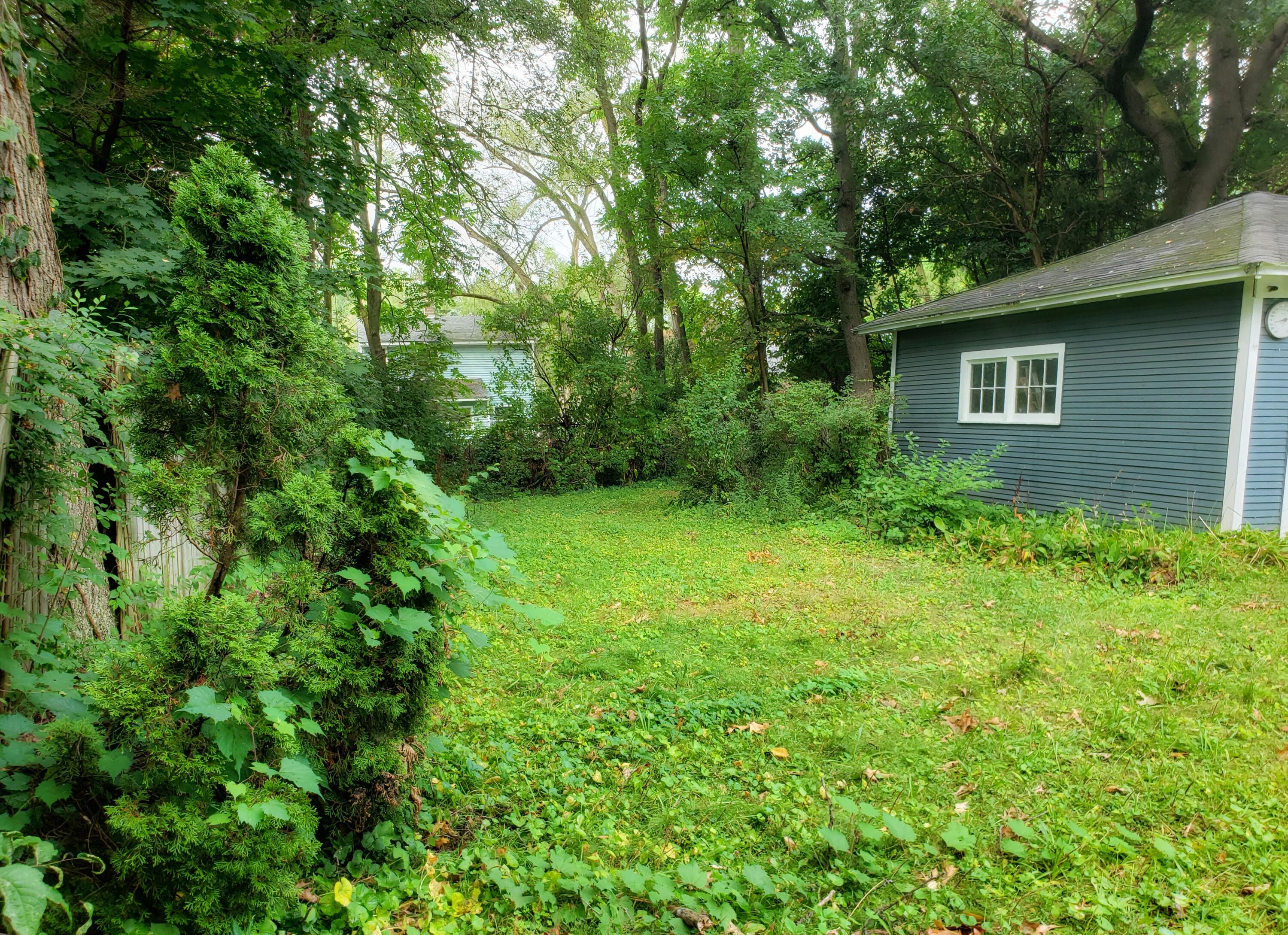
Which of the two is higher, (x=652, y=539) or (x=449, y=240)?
(x=449, y=240)

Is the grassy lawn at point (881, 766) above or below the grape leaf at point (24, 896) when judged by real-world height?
below

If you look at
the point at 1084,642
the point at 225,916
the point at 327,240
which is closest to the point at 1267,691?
the point at 1084,642

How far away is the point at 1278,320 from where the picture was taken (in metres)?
6.86

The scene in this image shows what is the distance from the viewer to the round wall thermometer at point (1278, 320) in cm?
683

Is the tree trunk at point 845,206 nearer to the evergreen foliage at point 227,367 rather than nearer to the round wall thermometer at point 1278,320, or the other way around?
the round wall thermometer at point 1278,320

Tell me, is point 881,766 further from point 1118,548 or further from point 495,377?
point 495,377

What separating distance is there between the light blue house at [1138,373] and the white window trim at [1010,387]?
2cm

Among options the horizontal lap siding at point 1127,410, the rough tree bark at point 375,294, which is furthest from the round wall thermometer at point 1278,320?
the rough tree bark at point 375,294

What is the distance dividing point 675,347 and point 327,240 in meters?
10.9

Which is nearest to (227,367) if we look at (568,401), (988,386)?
(988,386)

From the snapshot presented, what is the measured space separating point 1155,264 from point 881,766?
782 cm

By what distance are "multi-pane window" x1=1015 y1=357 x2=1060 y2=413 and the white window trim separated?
0.04 m

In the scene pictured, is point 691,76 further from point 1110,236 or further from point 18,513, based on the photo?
point 18,513

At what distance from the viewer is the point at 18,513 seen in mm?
2309
